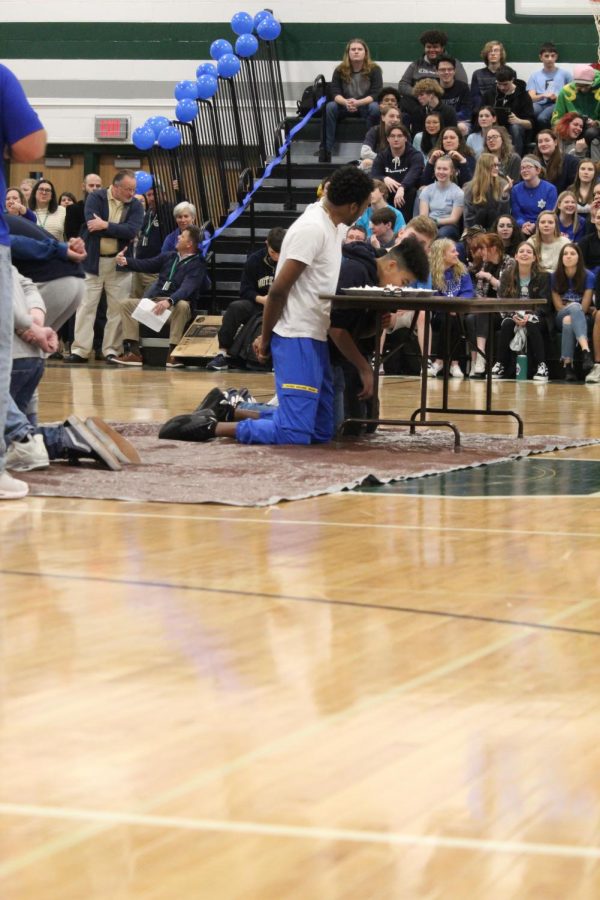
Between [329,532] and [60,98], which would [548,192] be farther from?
[329,532]

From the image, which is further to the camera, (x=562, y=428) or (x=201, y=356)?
(x=201, y=356)

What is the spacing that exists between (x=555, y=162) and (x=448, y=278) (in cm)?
217

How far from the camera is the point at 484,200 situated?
38.6 ft

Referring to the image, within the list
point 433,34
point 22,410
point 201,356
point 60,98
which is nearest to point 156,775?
point 22,410

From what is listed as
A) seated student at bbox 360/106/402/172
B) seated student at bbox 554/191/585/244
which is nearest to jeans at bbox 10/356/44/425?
seated student at bbox 554/191/585/244

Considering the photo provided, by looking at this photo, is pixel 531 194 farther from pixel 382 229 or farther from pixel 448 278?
pixel 382 229

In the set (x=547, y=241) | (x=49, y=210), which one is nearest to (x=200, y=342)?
(x=49, y=210)

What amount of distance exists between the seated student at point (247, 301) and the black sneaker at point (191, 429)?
4457 mm

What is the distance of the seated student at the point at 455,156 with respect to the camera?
12.4 m

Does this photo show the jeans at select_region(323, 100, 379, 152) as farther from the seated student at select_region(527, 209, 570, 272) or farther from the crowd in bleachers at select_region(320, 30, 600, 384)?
the seated student at select_region(527, 209, 570, 272)

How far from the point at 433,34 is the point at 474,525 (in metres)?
11.0

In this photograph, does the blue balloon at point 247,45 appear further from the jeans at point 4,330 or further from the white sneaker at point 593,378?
the jeans at point 4,330

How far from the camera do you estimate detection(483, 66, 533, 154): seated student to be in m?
13.0

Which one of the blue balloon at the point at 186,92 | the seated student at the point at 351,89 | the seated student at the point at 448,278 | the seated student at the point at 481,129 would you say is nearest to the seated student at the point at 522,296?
the seated student at the point at 448,278
